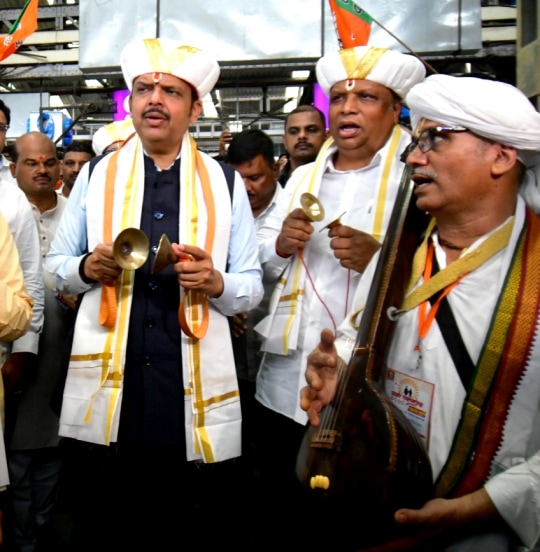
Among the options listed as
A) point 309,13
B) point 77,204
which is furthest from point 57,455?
point 309,13

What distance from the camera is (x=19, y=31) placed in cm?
446

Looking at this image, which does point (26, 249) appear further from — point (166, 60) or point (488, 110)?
point (488, 110)

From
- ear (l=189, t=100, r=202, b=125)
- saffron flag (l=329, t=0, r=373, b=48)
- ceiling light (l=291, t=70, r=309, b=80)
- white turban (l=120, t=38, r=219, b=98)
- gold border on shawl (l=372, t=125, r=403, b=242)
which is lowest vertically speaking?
gold border on shawl (l=372, t=125, r=403, b=242)

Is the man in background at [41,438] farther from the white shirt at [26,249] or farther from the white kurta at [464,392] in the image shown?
the white kurta at [464,392]

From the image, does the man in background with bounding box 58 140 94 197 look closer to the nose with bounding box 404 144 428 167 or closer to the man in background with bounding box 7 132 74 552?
the man in background with bounding box 7 132 74 552

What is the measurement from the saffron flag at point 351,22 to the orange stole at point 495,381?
9.59ft

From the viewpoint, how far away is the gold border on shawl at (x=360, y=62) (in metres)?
2.70

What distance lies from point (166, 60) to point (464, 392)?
1.86 m

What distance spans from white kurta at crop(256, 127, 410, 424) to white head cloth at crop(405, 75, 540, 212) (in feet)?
2.57

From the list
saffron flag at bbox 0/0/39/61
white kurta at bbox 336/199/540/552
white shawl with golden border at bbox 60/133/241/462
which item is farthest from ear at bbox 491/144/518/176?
saffron flag at bbox 0/0/39/61

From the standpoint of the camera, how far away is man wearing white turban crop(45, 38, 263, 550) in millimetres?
2355

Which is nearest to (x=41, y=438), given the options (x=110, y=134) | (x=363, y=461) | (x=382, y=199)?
(x=110, y=134)

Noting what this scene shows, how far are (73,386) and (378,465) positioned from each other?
1417 millimetres

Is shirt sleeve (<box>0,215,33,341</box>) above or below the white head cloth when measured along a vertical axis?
below
